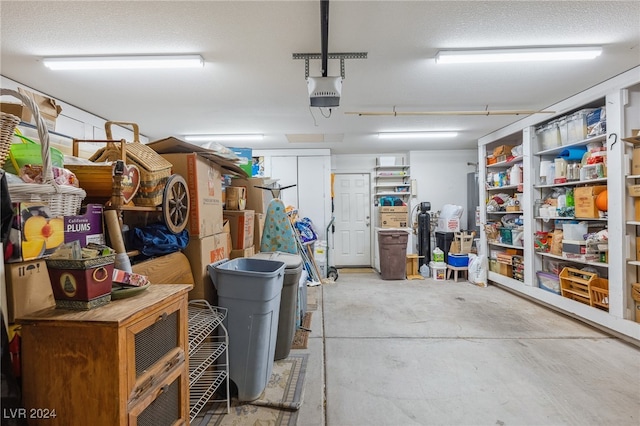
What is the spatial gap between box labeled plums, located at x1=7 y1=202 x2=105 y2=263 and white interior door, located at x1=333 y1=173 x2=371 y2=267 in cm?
553

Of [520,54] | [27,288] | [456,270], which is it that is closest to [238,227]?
[27,288]

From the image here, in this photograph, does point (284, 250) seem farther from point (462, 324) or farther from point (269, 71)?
point (462, 324)

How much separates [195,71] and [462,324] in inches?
144

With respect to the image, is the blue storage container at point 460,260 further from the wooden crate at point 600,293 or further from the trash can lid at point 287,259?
the trash can lid at point 287,259

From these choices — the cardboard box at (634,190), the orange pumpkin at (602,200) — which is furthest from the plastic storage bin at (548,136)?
the cardboard box at (634,190)

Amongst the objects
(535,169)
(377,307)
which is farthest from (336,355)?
(535,169)

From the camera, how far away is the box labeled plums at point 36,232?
923mm

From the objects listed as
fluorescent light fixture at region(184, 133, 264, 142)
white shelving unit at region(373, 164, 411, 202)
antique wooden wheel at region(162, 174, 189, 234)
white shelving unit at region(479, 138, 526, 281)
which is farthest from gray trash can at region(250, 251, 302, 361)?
white shelving unit at region(373, 164, 411, 202)

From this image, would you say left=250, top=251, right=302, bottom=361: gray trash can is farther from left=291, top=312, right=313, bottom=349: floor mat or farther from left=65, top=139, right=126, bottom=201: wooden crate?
left=65, top=139, right=126, bottom=201: wooden crate

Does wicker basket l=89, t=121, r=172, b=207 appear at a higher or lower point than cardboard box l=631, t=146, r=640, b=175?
lower

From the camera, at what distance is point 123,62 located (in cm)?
242

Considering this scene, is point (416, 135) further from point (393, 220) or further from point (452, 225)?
point (452, 225)

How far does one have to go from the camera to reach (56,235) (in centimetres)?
105

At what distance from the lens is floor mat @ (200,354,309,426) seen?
5.88ft
